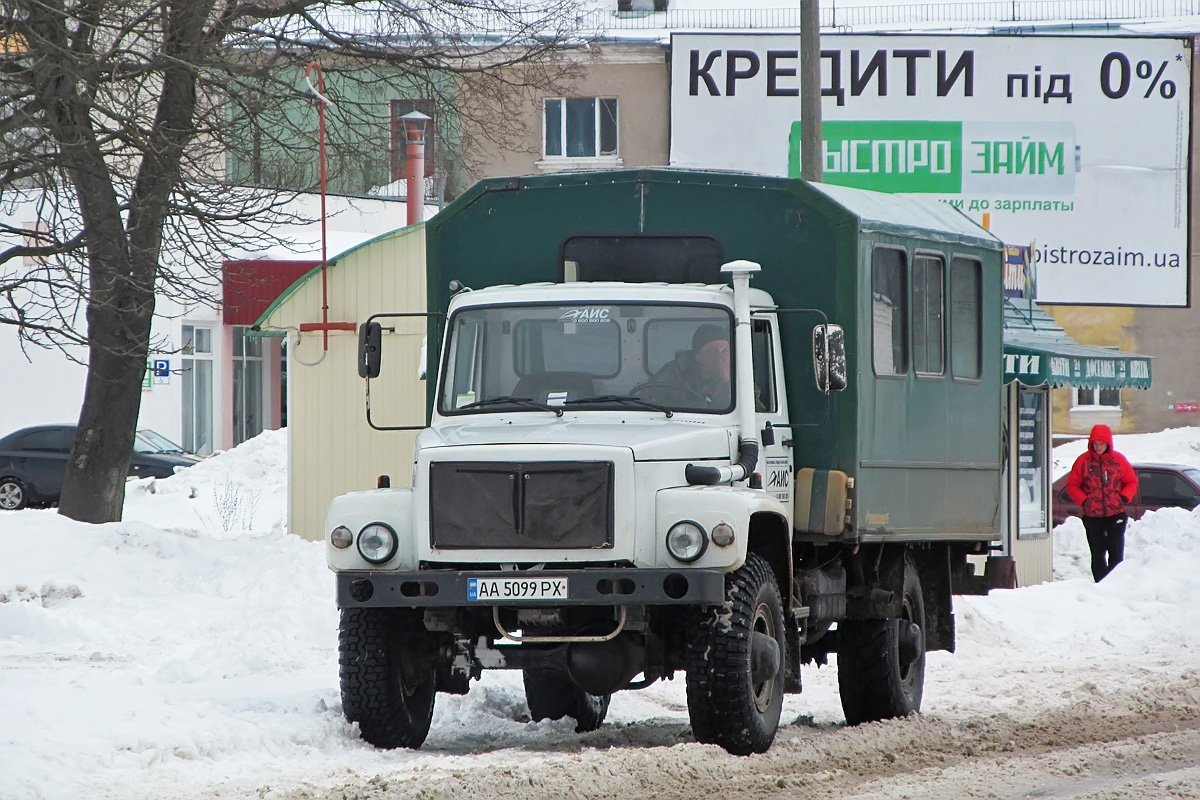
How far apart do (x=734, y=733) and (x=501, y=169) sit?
1263 inches

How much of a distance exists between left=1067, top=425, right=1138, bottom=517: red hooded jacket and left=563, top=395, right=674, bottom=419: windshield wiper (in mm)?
10986

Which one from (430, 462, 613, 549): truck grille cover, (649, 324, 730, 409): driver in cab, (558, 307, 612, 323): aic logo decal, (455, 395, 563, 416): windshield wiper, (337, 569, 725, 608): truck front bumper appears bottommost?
(337, 569, 725, 608): truck front bumper

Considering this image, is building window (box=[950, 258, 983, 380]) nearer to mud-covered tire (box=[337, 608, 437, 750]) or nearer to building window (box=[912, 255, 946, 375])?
building window (box=[912, 255, 946, 375])

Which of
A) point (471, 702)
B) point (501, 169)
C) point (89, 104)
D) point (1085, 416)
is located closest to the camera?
point (471, 702)

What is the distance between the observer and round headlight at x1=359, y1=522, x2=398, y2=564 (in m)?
8.35

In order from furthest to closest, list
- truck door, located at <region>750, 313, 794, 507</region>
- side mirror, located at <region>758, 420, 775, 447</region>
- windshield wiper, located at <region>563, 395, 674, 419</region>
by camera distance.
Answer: truck door, located at <region>750, 313, 794, 507</region> < side mirror, located at <region>758, 420, 775, 447</region> < windshield wiper, located at <region>563, 395, 674, 419</region>

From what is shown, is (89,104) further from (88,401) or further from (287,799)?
(287,799)

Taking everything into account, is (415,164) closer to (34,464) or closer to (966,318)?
(34,464)

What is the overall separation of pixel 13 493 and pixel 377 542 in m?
24.2

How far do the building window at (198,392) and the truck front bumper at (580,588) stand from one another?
106ft

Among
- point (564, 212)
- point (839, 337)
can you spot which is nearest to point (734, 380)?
point (839, 337)

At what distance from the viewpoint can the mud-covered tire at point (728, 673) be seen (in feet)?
26.4

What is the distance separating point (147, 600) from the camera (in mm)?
14906

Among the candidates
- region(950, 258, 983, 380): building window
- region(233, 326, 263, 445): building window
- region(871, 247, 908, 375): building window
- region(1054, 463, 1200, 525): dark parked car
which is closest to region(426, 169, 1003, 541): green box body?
region(871, 247, 908, 375): building window
